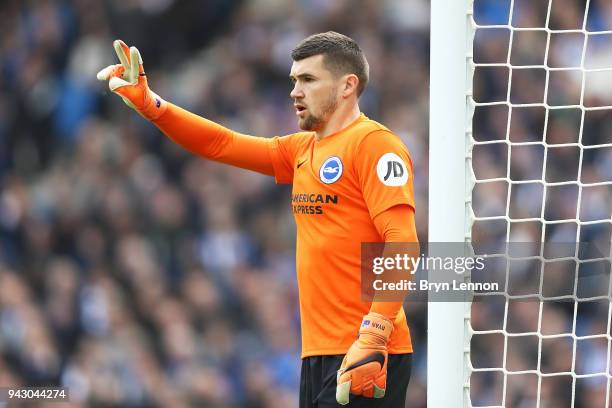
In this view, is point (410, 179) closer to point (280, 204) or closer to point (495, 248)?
point (495, 248)

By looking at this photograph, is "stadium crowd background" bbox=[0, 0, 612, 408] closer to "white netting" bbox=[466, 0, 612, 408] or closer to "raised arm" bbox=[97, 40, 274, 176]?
"white netting" bbox=[466, 0, 612, 408]

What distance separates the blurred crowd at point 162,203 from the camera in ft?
27.6

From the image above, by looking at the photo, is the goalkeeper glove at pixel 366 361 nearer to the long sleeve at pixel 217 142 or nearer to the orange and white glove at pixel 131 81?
the long sleeve at pixel 217 142

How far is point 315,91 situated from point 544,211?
A: 2982 millimetres

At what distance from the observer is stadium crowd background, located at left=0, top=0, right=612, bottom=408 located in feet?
26.8

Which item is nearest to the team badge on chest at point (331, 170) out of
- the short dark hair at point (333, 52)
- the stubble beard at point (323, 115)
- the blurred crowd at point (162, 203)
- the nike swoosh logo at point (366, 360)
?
the stubble beard at point (323, 115)

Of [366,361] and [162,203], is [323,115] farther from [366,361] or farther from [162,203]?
[162,203]

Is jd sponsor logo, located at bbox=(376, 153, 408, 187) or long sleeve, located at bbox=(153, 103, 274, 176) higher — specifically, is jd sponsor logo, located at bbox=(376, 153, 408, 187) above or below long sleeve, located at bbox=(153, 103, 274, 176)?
below

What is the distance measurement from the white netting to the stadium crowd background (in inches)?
1.2

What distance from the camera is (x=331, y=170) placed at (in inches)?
156

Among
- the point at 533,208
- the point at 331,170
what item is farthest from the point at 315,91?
the point at 533,208

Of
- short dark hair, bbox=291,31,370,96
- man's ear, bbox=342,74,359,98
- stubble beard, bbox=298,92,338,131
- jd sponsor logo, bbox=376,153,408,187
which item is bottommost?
jd sponsor logo, bbox=376,153,408,187

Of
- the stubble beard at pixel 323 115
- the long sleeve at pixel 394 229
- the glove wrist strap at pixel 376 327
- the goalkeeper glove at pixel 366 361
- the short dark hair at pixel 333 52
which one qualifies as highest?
the short dark hair at pixel 333 52

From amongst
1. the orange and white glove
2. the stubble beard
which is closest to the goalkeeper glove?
the stubble beard
